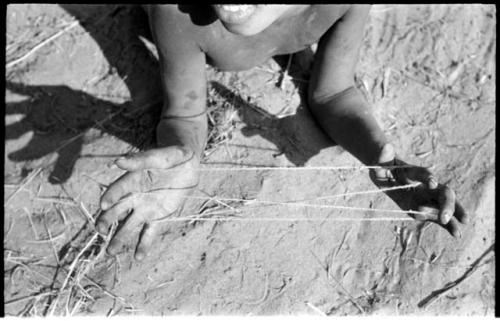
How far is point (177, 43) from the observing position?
2.26m

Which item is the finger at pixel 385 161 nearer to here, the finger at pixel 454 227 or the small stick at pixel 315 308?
the finger at pixel 454 227

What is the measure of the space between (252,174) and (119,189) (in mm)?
654

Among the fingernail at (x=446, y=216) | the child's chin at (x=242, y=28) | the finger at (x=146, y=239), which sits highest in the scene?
the child's chin at (x=242, y=28)

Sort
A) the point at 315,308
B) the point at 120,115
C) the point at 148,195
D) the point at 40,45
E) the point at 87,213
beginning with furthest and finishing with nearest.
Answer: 1. the point at 40,45
2. the point at 120,115
3. the point at 87,213
4. the point at 315,308
5. the point at 148,195

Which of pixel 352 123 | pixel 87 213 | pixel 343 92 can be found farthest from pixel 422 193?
pixel 87 213

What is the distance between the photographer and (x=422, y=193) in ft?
7.06

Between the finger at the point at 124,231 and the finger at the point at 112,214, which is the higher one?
the finger at the point at 112,214

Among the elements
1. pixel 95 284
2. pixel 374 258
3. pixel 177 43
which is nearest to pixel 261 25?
pixel 177 43

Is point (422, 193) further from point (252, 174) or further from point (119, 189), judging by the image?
point (119, 189)

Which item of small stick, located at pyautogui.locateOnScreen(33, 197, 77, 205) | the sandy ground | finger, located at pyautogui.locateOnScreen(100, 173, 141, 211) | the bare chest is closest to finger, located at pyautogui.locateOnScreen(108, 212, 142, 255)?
finger, located at pyautogui.locateOnScreen(100, 173, 141, 211)

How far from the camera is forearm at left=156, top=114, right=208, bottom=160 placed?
231cm

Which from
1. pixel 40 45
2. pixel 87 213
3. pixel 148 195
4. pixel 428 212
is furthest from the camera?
pixel 40 45

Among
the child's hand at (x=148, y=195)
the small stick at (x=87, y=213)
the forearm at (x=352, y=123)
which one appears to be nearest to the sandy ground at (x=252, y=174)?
the small stick at (x=87, y=213)

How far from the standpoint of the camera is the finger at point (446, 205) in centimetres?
198
